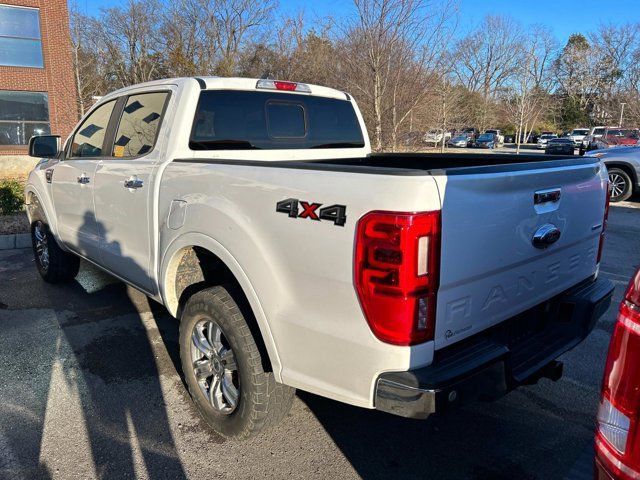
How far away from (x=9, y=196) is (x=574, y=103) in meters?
65.0

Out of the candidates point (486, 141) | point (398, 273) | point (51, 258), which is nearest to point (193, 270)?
point (398, 273)

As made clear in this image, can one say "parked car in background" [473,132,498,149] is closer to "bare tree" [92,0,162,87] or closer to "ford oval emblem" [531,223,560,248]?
"bare tree" [92,0,162,87]

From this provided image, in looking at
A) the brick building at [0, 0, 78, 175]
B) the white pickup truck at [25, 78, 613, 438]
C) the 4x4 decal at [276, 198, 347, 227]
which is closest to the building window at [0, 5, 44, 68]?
the brick building at [0, 0, 78, 175]

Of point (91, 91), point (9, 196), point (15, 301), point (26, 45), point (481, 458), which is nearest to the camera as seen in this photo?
point (481, 458)

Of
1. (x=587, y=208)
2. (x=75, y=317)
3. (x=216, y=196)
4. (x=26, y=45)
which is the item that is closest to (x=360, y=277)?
(x=216, y=196)

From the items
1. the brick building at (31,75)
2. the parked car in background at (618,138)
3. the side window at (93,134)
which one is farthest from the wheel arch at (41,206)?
the parked car in background at (618,138)

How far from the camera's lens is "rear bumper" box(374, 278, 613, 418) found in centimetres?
199

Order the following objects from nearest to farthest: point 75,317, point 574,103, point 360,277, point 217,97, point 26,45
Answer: point 360,277, point 217,97, point 75,317, point 26,45, point 574,103

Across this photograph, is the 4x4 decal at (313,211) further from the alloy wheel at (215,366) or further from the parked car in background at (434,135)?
the parked car in background at (434,135)

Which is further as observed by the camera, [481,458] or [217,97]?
[217,97]

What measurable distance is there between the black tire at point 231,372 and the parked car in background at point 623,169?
11338 millimetres

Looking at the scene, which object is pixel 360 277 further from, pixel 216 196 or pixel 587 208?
pixel 587 208

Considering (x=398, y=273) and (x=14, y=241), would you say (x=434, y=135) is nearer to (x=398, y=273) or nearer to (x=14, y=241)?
(x=14, y=241)

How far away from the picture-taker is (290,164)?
2395 millimetres
